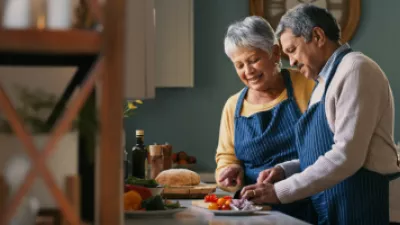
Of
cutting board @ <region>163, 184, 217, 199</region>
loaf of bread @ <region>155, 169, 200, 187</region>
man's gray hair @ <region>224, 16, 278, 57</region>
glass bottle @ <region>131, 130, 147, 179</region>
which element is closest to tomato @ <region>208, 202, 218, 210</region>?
cutting board @ <region>163, 184, 217, 199</region>

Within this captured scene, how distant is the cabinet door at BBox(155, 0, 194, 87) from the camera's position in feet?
16.7

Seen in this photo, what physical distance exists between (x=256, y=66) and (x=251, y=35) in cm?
13

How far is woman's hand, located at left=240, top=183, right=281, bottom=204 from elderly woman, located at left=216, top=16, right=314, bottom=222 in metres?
0.36

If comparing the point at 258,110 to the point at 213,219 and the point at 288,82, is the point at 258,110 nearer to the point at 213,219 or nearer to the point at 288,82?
the point at 288,82

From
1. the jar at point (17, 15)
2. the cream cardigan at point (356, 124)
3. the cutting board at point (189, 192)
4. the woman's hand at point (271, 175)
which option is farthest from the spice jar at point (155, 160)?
the jar at point (17, 15)

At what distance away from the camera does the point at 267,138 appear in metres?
3.04

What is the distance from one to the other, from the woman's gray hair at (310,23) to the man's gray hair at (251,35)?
0.39 m

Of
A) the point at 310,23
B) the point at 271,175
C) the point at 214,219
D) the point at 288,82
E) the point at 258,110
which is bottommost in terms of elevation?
the point at 214,219

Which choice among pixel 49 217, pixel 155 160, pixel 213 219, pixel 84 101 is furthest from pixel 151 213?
pixel 84 101

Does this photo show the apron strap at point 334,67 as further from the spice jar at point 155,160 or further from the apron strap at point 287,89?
the spice jar at point 155,160

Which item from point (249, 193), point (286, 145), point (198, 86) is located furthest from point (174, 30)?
point (249, 193)

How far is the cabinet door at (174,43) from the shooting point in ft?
16.7

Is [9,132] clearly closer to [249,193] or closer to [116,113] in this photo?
[116,113]

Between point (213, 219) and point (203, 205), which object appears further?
point (203, 205)
